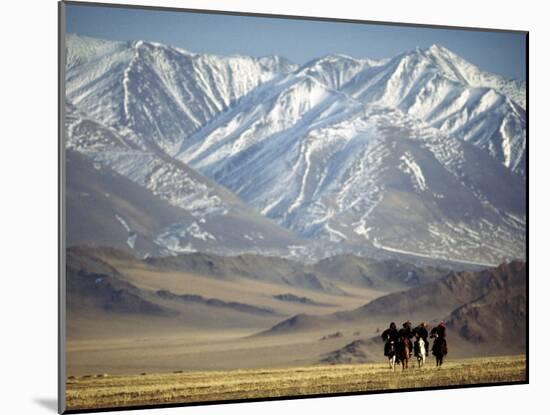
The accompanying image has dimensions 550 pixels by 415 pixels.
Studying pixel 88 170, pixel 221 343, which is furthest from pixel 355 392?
pixel 88 170

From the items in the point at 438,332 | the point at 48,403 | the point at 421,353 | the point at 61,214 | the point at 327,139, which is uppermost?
the point at 327,139

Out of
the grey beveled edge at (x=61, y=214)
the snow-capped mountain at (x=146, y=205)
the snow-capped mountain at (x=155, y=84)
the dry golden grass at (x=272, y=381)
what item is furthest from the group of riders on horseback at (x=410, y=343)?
the grey beveled edge at (x=61, y=214)

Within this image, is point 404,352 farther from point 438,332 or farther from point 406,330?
point 438,332

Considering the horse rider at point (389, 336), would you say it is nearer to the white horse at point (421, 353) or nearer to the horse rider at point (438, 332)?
the white horse at point (421, 353)

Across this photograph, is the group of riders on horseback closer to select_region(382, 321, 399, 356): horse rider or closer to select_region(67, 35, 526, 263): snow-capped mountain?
select_region(382, 321, 399, 356): horse rider

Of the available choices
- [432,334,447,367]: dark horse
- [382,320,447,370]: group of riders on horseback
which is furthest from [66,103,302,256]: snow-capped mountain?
[432,334,447,367]: dark horse

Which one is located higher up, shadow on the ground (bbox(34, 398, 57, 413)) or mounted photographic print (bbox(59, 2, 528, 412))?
mounted photographic print (bbox(59, 2, 528, 412))

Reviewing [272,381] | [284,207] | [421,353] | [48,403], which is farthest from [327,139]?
[48,403]

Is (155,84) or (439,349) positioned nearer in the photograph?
(155,84)
